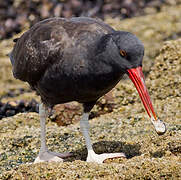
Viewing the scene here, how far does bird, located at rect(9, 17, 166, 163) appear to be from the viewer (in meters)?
4.67

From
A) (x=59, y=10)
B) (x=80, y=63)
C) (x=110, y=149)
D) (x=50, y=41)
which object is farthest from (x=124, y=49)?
(x=59, y=10)

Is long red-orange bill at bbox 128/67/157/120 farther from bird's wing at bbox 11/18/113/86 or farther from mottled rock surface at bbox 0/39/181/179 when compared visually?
bird's wing at bbox 11/18/113/86

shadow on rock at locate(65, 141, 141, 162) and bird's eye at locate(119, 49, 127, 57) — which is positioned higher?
bird's eye at locate(119, 49, 127, 57)

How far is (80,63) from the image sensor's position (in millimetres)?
4852

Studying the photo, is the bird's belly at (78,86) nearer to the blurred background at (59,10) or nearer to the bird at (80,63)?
the bird at (80,63)

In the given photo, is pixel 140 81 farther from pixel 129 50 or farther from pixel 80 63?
pixel 80 63

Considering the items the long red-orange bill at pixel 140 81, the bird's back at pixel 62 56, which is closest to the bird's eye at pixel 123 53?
the long red-orange bill at pixel 140 81

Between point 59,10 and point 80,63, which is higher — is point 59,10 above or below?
below

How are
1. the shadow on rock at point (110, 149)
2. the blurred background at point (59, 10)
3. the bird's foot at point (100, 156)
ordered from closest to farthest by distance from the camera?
1. the bird's foot at point (100, 156)
2. the shadow on rock at point (110, 149)
3. the blurred background at point (59, 10)

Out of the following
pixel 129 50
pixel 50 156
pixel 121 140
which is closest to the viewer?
pixel 129 50

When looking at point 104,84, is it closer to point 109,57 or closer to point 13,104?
point 109,57

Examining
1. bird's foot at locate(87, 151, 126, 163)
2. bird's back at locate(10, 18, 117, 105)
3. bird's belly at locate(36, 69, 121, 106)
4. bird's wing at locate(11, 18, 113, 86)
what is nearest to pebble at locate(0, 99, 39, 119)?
bird's wing at locate(11, 18, 113, 86)

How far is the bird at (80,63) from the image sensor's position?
15.3 ft

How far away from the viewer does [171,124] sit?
6.02m
